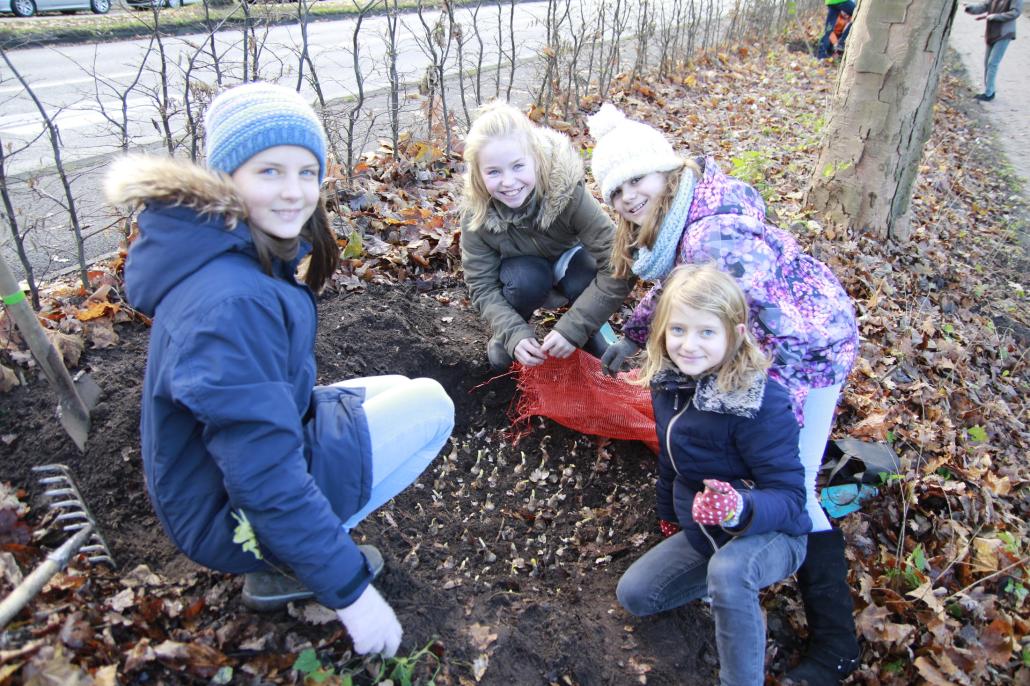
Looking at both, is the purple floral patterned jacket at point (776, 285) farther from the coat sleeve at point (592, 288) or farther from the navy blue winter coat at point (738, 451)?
the coat sleeve at point (592, 288)

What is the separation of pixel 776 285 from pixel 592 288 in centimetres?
92

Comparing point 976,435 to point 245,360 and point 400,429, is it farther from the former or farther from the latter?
point 245,360

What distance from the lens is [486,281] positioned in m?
3.50

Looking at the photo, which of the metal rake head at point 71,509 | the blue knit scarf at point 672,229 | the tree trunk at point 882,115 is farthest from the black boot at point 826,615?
the tree trunk at point 882,115

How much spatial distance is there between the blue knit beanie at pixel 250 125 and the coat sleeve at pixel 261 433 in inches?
16.9

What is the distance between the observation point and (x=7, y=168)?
5258mm

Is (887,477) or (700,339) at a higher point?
(700,339)

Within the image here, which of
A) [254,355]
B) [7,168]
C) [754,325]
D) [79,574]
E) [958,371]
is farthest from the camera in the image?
[7,168]

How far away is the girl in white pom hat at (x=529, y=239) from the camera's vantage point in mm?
3035

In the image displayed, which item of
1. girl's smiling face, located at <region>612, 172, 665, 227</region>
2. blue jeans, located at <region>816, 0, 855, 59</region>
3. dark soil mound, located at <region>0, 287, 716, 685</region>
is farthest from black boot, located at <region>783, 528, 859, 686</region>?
blue jeans, located at <region>816, 0, 855, 59</region>

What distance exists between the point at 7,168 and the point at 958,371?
273 inches

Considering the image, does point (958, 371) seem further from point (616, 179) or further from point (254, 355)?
point (254, 355)

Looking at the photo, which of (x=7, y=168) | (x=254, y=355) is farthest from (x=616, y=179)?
(x=7, y=168)

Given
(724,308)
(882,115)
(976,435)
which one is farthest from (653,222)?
(882,115)
